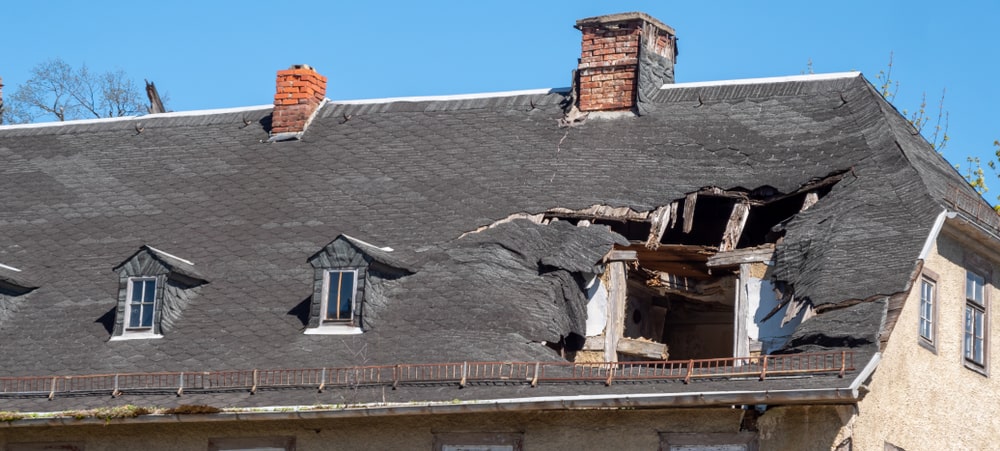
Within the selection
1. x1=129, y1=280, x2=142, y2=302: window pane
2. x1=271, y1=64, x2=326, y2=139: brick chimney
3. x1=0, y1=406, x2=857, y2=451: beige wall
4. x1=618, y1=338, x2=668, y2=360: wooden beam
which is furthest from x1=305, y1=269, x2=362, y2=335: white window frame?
x1=271, y1=64, x2=326, y2=139: brick chimney

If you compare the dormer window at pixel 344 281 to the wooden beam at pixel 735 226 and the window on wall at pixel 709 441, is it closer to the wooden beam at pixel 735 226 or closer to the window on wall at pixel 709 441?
the wooden beam at pixel 735 226

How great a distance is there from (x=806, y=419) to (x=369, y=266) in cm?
632

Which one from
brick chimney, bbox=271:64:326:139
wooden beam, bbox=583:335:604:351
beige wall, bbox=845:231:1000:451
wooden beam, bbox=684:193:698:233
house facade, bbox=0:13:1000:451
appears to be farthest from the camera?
brick chimney, bbox=271:64:326:139

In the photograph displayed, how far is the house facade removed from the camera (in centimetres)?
2039

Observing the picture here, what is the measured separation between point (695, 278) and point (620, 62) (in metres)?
4.46

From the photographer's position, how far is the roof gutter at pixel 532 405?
61.7ft

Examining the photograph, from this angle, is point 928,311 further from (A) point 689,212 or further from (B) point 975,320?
(A) point 689,212

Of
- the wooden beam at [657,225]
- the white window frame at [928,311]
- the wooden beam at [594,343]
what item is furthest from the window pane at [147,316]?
the white window frame at [928,311]

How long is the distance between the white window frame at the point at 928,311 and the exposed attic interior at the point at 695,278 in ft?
4.85

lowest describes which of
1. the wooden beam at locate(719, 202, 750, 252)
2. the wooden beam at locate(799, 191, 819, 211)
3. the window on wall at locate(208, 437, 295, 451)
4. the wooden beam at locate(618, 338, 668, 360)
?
the window on wall at locate(208, 437, 295, 451)

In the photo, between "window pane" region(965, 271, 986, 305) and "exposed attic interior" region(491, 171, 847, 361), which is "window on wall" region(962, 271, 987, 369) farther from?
"exposed attic interior" region(491, 171, 847, 361)

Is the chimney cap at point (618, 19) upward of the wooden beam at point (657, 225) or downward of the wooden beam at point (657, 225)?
upward

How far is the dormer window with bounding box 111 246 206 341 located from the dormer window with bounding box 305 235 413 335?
6.37ft

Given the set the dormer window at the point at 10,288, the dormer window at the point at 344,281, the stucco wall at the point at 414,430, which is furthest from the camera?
the dormer window at the point at 10,288
